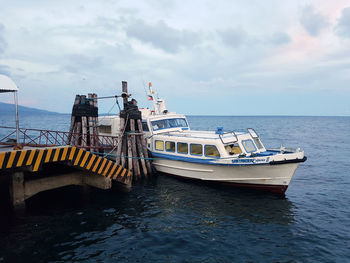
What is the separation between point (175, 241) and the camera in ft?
31.0

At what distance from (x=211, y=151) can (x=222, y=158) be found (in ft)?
3.58

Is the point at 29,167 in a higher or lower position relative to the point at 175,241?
higher

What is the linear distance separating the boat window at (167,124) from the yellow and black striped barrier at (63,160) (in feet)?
21.3

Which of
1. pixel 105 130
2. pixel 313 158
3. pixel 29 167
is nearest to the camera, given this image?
pixel 29 167

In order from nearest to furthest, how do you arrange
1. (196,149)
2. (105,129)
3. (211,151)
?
(211,151) → (196,149) → (105,129)

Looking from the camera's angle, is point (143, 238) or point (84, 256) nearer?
point (84, 256)

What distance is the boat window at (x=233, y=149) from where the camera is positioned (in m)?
15.8

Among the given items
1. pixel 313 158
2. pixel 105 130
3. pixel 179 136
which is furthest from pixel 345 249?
pixel 313 158

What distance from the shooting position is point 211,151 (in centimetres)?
1570

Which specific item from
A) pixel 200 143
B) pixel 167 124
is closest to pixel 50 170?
pixel 200 143

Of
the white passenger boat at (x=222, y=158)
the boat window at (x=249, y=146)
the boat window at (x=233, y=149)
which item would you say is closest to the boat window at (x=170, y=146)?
the white passenger boat at (x=222, y=158)

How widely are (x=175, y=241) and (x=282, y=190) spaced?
8077 millimetres

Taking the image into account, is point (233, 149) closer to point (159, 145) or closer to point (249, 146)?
point (249, 146)

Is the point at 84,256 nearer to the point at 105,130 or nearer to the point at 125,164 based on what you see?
the point at 125,164
